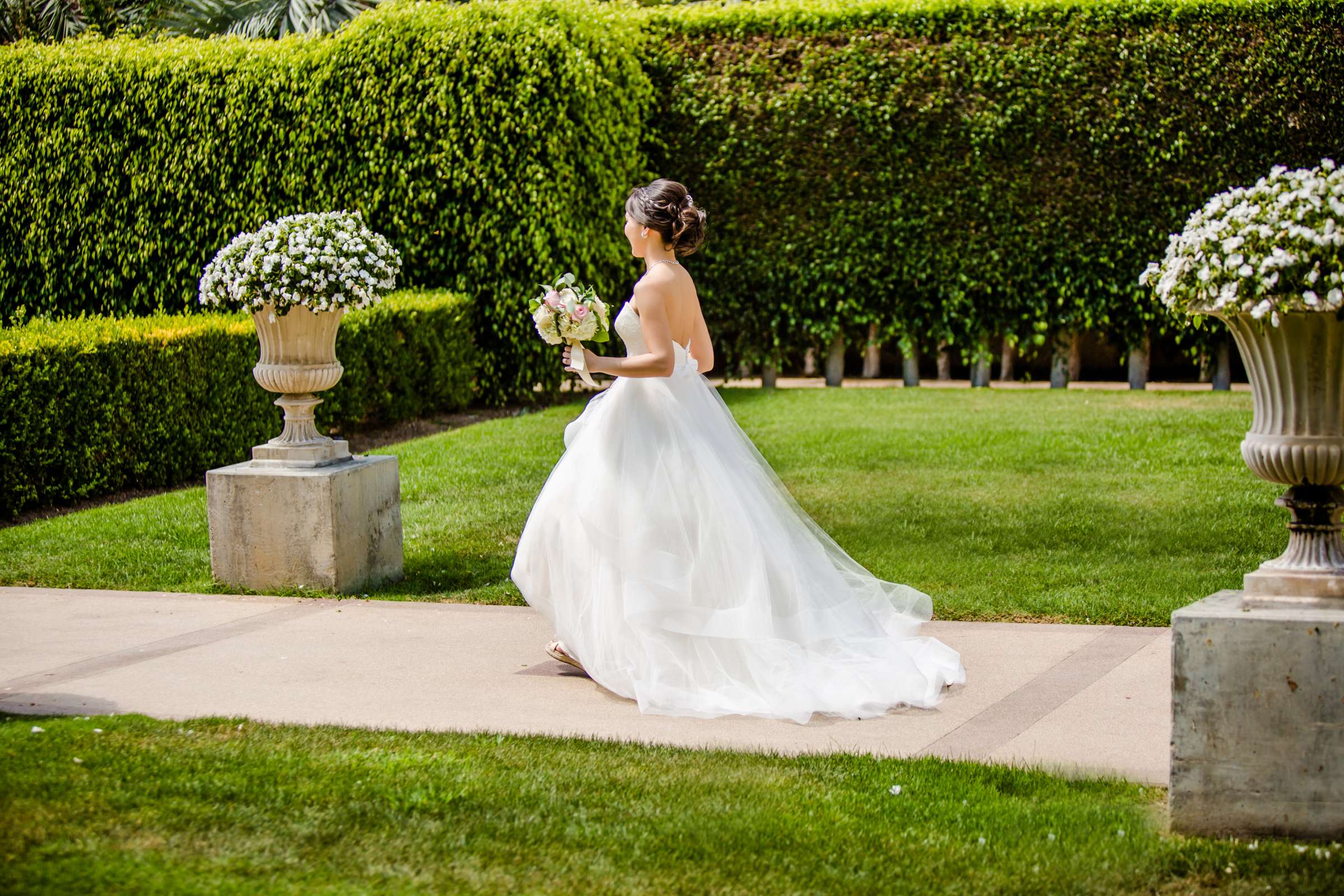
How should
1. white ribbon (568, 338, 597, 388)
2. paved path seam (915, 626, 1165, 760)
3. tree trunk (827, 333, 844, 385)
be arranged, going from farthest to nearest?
tree trunk (827, 333, 844, 385)
white ribbon (568, 338, 597, 388)
paved path seam (915, 626, 1165, 760)

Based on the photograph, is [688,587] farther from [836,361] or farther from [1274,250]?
[836,361]

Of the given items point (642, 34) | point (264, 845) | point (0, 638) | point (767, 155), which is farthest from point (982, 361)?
point (264, 845)

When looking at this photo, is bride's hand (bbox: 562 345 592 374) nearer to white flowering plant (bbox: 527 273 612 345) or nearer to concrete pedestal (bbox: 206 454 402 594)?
white flowering plant (bbox: 527 273 612 345)

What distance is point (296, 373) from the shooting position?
7.03 meters

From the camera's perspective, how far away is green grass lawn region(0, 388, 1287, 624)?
692cm

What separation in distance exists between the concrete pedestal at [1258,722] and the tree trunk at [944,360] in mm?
11235

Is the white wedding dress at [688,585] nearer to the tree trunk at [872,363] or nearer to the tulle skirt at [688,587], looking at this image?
the tulle skirt at [688,587]

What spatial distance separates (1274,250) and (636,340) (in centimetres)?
255

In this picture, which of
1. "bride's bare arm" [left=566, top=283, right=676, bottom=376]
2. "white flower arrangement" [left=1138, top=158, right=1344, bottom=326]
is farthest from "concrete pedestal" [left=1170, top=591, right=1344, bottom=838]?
"bride's bare arm" [left=566, top=283, right=676, bottom=376]

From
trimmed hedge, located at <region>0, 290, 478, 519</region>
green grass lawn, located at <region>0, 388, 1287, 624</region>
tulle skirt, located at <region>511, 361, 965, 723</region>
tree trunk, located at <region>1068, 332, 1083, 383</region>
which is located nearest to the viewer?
tulle skirt, located at <region>511, 361, 965, 723</region>

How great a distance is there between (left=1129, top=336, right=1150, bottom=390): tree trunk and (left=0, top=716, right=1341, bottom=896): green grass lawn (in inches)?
439

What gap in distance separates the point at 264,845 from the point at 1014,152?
39.3 feet

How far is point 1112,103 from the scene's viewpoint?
1389 centimetres

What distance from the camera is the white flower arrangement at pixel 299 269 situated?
6812 mm
